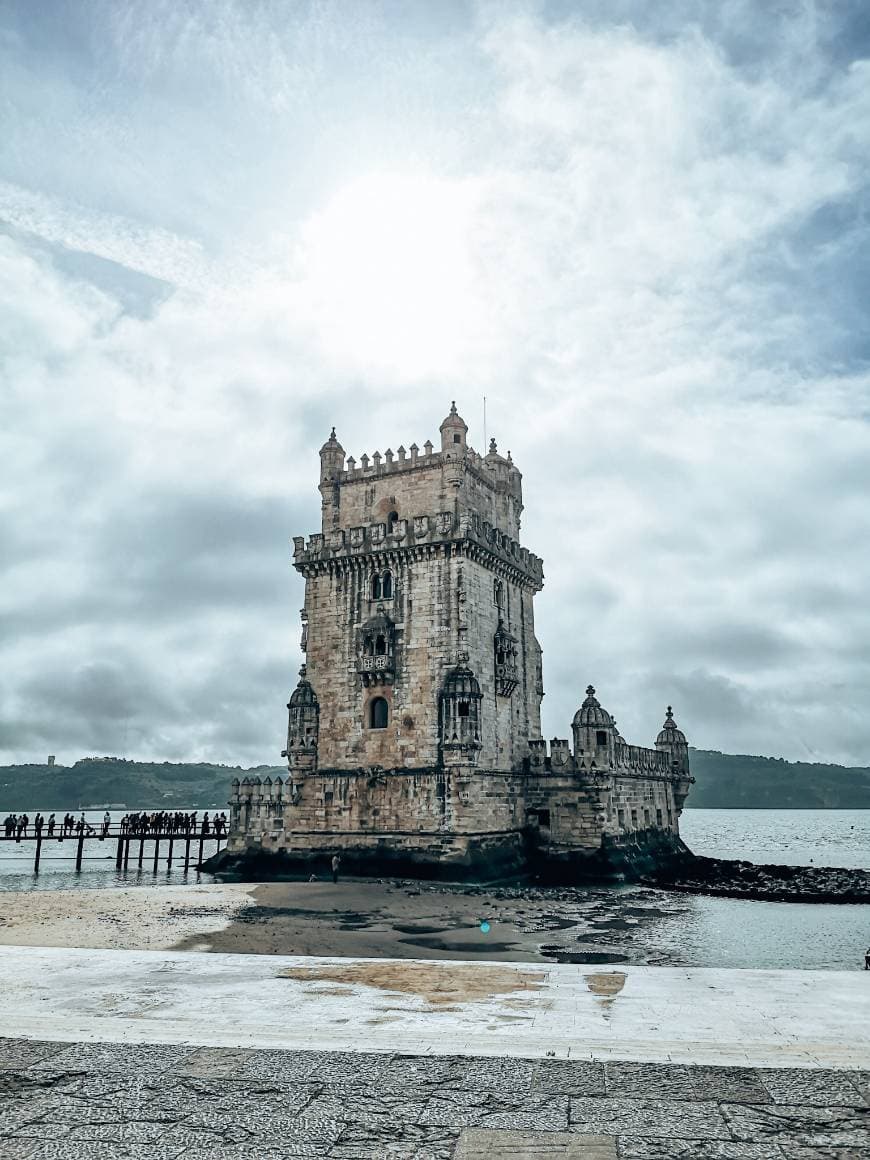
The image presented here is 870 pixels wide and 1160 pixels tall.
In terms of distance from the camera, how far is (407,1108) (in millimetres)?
7637

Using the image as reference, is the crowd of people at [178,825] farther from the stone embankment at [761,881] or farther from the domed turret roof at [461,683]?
the stone embankment at [761,881]

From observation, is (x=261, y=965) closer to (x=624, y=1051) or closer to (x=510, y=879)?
(x=624, y=1051)

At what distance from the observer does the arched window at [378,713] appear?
41281 mm

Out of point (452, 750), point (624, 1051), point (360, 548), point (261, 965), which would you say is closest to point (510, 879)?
point (452, 750)

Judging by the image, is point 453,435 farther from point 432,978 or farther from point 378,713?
point 432,978

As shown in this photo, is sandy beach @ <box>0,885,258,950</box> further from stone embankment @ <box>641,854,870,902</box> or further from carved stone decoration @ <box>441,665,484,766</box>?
stone embankment @ <box>641,854,870,902</box>

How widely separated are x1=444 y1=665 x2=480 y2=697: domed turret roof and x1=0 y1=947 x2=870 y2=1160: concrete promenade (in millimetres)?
26528

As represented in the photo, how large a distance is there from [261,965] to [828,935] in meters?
26.1

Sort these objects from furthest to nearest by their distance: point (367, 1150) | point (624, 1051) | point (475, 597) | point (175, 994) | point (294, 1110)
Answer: point (475, 597) → point (175, 994) → point (624, 1051) → point (294, 1110) → point (367, 1150)

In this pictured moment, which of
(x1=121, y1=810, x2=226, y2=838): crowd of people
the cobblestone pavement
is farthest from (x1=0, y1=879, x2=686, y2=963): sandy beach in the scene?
(x1=121, y1=810, x2=226, y2=838): crowd of people

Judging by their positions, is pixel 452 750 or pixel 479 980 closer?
pixel 479 980

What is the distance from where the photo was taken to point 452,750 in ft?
127

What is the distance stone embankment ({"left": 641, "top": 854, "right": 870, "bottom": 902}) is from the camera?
137 feet

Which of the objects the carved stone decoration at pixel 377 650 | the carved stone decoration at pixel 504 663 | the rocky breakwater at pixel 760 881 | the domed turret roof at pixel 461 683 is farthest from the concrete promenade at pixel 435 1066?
the rocky breakwater at pixel 760 881
